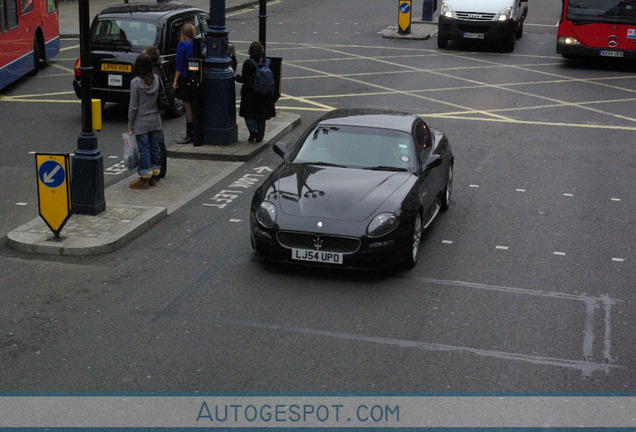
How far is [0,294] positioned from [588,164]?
365 inches

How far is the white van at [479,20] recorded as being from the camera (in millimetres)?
26000

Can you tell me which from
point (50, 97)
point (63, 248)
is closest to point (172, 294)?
point (63, 248)

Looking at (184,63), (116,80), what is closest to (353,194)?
(184,63)

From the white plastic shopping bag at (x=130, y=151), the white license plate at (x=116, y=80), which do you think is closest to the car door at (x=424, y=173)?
A: the white plastic shopping bag at (x=130, y=151)

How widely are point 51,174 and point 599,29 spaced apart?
56.2 feet

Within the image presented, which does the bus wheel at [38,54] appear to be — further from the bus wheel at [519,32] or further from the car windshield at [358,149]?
the bus wheel at [519,32]

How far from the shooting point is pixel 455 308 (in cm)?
900

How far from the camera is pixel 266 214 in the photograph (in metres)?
9.87

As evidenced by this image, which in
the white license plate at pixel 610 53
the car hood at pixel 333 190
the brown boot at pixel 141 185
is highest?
the white license plate at pixel 610 53

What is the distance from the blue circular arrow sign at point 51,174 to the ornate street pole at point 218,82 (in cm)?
492

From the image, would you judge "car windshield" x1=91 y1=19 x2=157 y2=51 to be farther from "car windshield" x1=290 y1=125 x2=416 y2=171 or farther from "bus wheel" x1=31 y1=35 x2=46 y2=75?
"car windshield" x1=290 y1=125 x2=416 y2=171

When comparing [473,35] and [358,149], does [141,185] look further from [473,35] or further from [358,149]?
[473,35]

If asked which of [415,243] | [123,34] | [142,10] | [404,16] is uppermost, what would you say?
Result: [142,10]

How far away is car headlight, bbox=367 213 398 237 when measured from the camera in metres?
9.61
